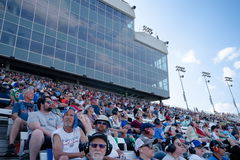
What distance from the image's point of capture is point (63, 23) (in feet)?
80.1

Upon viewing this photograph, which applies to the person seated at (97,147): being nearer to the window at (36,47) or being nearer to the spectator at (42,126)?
the spectator at (42,126)

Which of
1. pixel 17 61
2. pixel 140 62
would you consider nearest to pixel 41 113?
pixel 17 61

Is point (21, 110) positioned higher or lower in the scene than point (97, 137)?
higher

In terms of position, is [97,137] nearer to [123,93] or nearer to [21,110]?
[21,110]

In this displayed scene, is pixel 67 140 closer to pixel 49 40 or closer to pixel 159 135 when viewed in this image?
pixel 159 135

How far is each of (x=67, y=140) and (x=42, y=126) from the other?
917mm

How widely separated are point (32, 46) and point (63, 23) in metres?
6.03

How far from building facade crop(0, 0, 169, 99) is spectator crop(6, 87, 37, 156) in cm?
1816

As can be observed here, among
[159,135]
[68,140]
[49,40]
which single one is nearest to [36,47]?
[49,40]

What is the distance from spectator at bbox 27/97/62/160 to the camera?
2805mm

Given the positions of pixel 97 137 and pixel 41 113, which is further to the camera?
pixel 41 113

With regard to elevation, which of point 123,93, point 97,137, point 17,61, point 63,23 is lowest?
point 97,137

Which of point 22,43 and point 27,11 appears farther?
point 27,11

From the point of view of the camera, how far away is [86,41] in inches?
1038
